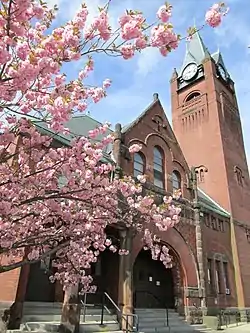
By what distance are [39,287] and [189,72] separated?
25.3 metres

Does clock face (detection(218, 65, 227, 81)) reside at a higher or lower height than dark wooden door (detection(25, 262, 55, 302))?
higher

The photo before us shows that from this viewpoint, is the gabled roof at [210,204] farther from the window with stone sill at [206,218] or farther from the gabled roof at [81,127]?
the gabled roof at [81,127]

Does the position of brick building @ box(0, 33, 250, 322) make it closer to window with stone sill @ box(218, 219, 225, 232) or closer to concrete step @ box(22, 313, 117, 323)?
window with stone sill @ box(218, 219, 225, 232)

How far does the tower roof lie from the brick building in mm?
1160

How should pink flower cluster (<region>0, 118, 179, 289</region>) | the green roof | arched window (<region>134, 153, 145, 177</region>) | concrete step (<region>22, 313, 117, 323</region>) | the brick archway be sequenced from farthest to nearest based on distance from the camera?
1. arched window (<region>134, 153, 145, 177</region>)
2. the brick archway
3. the green roof
4. concrete step (<region>22, 313, 117, 323</region>)
5. pink flower cluster (<region>0, 118, 179, 289</region>)

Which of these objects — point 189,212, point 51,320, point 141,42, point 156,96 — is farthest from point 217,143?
point 141,42

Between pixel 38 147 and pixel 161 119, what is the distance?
13421mm

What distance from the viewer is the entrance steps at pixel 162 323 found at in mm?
12898

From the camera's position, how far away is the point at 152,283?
699 inches

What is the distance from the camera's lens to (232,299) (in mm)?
20672

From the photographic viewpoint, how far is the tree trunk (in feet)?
33.1

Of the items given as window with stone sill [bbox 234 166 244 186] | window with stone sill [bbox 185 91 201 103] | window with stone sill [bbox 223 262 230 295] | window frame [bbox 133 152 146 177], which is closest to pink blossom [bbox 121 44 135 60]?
window frame [bbox 133 152 146 177]

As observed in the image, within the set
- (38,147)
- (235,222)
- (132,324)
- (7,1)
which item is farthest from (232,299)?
(7,1)

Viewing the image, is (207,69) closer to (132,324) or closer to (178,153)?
(178,153)
